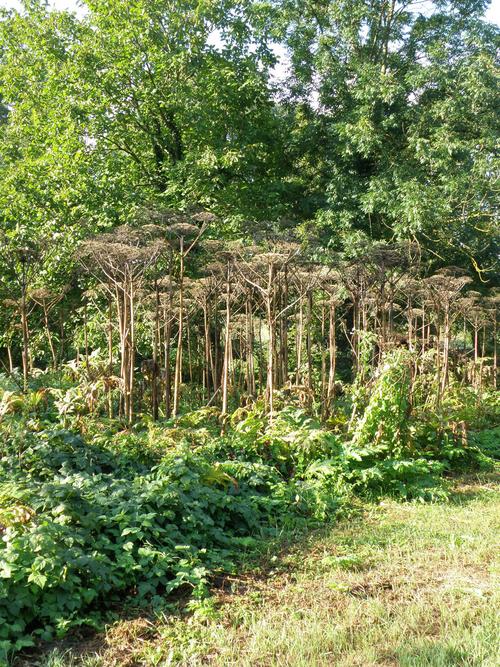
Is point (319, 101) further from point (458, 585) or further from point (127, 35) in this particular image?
point (458, 585)

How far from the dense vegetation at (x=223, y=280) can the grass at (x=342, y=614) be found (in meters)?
0.30

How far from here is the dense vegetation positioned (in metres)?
4.77

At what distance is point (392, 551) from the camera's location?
4.77m

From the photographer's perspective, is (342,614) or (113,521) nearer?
(342,614)

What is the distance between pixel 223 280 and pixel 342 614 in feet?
19.9

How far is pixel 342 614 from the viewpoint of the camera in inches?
146

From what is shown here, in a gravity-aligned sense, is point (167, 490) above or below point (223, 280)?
below

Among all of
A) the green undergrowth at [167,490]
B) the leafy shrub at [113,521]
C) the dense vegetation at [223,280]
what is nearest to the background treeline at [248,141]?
the dense vegetation at [223,280]

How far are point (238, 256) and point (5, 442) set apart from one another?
169 inches

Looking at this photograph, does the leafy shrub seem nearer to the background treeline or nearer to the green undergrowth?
the green undergrowth

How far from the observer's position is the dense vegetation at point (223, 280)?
477 centimetres

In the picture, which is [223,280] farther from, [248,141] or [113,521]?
[248,141]

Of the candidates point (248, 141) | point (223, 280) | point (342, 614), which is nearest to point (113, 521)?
point (342, 614)

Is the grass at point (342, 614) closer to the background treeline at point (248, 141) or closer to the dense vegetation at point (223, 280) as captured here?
the dense vegetation at point (223, 280)
